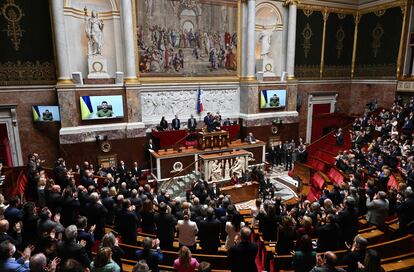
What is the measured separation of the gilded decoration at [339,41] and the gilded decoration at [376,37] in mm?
1722

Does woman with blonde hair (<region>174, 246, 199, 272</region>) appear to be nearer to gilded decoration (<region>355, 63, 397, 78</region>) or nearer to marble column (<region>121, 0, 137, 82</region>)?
marble column (<region>121, 0, 137, 82</region>)

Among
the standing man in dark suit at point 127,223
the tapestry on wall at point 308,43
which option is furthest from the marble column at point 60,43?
the tapestry on wall at point 308,43

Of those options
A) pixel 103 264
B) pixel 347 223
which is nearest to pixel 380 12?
pixel 347 223

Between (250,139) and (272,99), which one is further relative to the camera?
(272,99)

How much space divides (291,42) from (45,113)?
13661 mm

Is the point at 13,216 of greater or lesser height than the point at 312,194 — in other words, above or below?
above

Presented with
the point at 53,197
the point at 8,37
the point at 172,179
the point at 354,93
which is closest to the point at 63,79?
the point at 8,37

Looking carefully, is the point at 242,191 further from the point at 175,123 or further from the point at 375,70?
the point at 375,70

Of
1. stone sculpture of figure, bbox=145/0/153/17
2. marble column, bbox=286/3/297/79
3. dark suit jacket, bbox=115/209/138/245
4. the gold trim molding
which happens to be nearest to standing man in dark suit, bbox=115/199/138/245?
dark suit jacket, bbox=115/209/138/245

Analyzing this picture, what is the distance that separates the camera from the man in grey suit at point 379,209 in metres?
5.97

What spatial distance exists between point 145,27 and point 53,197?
10.6m

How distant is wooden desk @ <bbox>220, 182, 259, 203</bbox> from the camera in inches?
443

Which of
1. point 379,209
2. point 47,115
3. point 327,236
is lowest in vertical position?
point 379,209

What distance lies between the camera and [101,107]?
43.0ft
